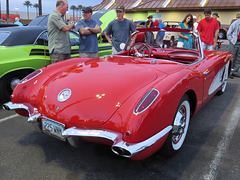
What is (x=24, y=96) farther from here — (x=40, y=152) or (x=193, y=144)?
(x=193, y=144)

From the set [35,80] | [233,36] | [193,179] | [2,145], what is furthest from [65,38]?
[233,36]

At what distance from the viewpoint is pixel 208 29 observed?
5.72 metres

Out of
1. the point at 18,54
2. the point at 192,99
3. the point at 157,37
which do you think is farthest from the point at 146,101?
the point at 18,54

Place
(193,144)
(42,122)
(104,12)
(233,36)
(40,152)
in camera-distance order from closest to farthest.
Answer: (42,122), (40,152), (193,144), (233,36), (104,12)

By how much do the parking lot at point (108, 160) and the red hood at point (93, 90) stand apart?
33 centimetres

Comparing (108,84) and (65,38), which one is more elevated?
(65,38)

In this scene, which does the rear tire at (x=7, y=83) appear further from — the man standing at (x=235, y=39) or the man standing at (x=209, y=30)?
the man standing at (x=235, y=39)

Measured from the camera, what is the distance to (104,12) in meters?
7.28

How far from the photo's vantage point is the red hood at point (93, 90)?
Result: 1.93 meters

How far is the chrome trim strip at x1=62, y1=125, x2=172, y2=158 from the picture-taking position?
168 cm

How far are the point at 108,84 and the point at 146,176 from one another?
3.14ft

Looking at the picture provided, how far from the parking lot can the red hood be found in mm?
326

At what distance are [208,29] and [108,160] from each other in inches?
191

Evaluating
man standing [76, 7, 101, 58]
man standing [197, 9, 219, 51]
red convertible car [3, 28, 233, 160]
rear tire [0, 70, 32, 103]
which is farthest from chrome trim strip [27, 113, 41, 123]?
man standing [197, 9, 219, 51]
